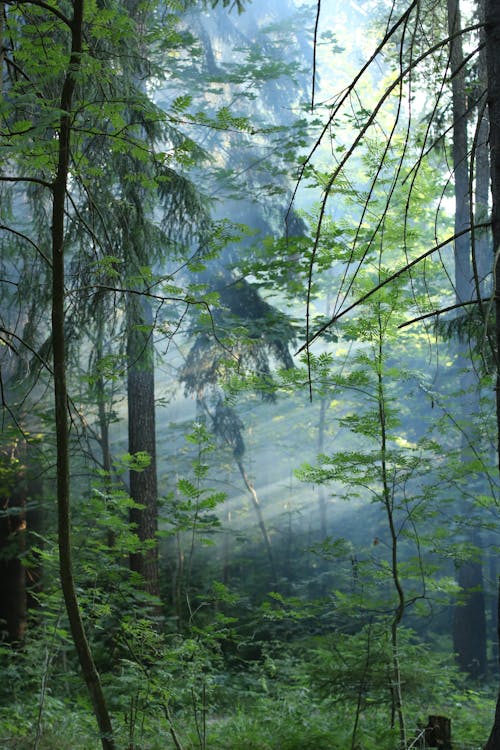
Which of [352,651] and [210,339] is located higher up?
[210,339]

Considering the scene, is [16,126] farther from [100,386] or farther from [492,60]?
[100,386]

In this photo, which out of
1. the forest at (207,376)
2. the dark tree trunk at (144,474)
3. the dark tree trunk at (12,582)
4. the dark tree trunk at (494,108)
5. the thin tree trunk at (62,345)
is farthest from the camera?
the dark tree trunk at (12,582)

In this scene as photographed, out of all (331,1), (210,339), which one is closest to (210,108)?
(210,339)

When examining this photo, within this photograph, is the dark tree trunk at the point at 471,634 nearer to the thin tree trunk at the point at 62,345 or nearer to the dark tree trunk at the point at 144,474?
the dark tree trunk at the point at 144,474

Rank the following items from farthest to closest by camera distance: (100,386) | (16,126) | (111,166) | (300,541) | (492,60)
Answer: (300,541), (100,386), (111,166), (16,126), (492,60)

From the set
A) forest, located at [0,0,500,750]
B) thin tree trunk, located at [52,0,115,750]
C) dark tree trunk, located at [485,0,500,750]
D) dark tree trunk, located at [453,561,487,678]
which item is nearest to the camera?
dark tree trunk, located at [485,0,500,750]

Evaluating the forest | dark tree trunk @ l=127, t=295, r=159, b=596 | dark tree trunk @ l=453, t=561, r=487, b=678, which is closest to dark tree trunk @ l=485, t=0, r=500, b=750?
the forest

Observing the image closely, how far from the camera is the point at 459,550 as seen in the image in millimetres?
4879

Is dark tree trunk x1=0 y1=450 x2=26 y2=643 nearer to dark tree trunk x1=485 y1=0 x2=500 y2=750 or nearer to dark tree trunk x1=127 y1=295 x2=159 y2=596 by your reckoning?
dark tree trunk x1=127 y1=295 x2=159 y2=596

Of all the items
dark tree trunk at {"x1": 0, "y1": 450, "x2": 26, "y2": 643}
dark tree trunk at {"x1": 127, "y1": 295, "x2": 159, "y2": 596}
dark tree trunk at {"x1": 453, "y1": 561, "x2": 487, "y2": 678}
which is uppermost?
dark tree trunk at {"x1": 127, "y1": 295, "x2": 159, "y2": 596}

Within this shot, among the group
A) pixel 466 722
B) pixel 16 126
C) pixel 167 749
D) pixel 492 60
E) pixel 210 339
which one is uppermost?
pixel 210 339

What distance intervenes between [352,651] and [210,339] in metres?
5.99

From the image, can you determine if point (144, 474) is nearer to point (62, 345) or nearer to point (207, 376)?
point (207, 376)

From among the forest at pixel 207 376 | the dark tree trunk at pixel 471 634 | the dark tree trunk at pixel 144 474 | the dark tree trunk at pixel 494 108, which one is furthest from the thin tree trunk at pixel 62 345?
the dark tree trunk at pixel 471 634
